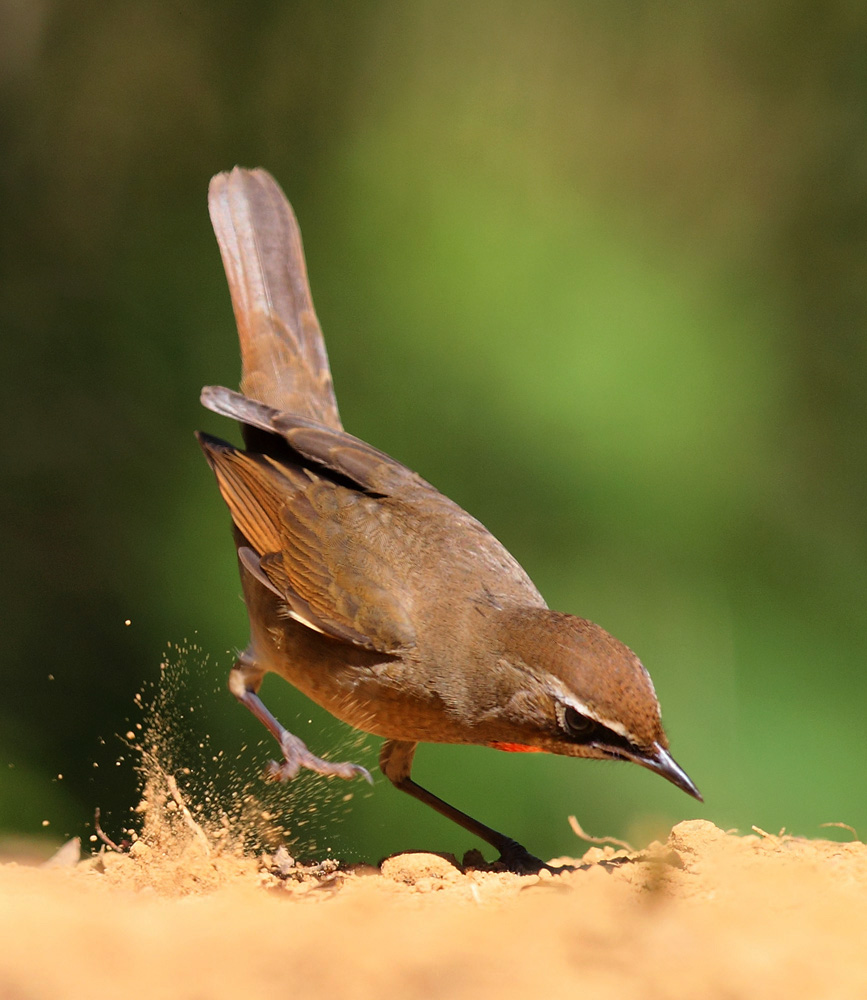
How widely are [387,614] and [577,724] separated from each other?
866 millimetres

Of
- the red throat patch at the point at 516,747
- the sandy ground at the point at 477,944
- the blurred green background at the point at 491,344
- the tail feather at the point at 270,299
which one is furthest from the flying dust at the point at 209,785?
the tail feather at the point at 270,299

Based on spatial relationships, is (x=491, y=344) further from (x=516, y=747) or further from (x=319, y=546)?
(x=516, y=747)

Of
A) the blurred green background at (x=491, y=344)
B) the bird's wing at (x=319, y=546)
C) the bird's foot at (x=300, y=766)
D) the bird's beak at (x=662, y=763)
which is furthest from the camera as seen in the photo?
the blurred green background at (x=491, y=344)

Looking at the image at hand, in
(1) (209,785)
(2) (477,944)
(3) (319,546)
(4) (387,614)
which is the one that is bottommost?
(2) (477,944)

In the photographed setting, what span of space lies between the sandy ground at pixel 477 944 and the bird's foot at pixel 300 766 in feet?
4.87

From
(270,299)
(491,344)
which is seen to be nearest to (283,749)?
(270,299)

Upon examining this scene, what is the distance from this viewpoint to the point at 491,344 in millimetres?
6453

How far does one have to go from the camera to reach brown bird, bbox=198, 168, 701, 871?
3.25 m

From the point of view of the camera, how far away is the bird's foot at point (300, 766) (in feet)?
13.4

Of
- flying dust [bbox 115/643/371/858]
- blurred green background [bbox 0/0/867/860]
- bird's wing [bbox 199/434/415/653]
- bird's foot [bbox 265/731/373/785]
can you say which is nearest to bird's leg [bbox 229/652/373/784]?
bird's foot [bbox 265/731/373/785]

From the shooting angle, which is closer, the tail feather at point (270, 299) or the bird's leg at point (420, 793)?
the bird's leg at point (420, 793)

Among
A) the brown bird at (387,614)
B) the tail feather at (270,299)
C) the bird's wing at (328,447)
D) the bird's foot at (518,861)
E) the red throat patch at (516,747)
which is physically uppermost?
the tail feather at (270,299)

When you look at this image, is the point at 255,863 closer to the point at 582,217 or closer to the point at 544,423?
the point at 544,423

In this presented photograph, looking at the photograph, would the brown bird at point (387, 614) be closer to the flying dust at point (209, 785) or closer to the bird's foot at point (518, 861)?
the bird's foot at point (518, 861)
